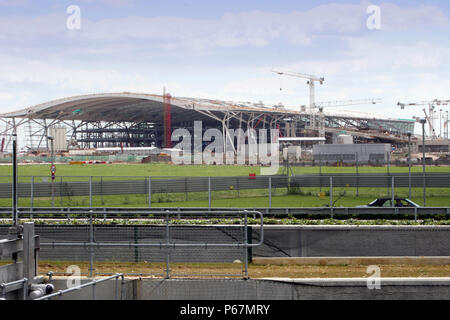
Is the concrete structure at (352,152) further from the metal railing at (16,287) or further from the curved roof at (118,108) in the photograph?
the metal railing at (16,287)

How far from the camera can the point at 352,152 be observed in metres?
74.3

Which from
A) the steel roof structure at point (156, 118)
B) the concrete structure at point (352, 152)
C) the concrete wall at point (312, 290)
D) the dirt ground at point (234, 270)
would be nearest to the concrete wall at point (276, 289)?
the concrete wall at point (312, 290)

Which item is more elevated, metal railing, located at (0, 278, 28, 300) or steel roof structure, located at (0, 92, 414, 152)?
steel roof structure, located at (0, 92, 414, 152)

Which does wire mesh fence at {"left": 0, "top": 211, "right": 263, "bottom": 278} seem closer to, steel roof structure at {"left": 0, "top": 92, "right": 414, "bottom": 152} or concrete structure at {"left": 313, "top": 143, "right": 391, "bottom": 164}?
concrete structure at {"left": 313, "top": 143, "right": 391, "bottom": 164}

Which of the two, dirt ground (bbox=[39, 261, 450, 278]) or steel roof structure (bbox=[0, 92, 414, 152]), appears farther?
steel roof structure (bbox=[0, 92, 414, 152])

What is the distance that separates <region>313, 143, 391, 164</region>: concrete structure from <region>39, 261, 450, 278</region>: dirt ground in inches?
2298

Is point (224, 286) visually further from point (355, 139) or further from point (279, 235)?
point (355, 139)

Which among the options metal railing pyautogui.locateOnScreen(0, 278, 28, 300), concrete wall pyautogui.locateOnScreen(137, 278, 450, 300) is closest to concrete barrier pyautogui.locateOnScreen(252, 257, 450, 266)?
concrete wall pyautogui.locateOnScreen(137, 278, 450, 300)

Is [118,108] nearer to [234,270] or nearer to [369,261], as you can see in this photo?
[369,261]

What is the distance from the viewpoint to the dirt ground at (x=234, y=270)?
11.9 meters

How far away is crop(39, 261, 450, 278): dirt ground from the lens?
469 inches

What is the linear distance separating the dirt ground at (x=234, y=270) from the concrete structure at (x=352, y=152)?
58.4m

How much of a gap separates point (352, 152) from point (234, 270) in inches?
2541
